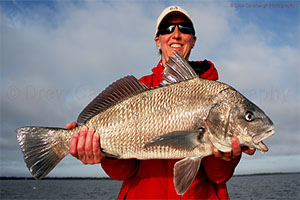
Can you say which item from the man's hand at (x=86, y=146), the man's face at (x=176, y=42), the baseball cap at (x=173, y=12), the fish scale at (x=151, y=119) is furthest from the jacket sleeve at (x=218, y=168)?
the baseball cap at (x=173, y=12)

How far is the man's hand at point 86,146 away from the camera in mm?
3372

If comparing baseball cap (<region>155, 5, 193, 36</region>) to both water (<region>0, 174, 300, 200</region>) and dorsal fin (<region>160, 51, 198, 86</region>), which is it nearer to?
dorsal fin (<region>160, 51, 198, 86</region>)

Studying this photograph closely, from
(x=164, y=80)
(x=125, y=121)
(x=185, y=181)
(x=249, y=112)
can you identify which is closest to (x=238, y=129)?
(x=249, y=112)

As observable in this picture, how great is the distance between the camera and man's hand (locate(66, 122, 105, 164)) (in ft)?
11.1

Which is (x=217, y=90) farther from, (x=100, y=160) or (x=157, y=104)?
(x=100, y=160)

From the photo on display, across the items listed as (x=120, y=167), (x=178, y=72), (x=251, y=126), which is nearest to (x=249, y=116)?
(x=251, y=126)

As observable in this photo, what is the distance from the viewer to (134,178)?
3.69 m

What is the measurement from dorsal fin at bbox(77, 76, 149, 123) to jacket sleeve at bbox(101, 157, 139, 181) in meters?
0.70

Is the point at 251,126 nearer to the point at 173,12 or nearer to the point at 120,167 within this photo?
the point at 120,167

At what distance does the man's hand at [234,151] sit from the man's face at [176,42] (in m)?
2.19

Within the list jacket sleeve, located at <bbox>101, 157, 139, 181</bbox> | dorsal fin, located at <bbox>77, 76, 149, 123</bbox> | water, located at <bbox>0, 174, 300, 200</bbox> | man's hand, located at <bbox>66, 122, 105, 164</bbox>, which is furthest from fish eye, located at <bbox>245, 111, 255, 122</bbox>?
water, located at <bbox>0, 174, 300, 200</bbox>

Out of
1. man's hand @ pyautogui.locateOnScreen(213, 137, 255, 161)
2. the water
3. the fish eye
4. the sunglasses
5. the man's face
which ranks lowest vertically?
the water

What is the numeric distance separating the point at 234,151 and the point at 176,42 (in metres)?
2.54

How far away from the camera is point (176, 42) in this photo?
4840 millimetres
